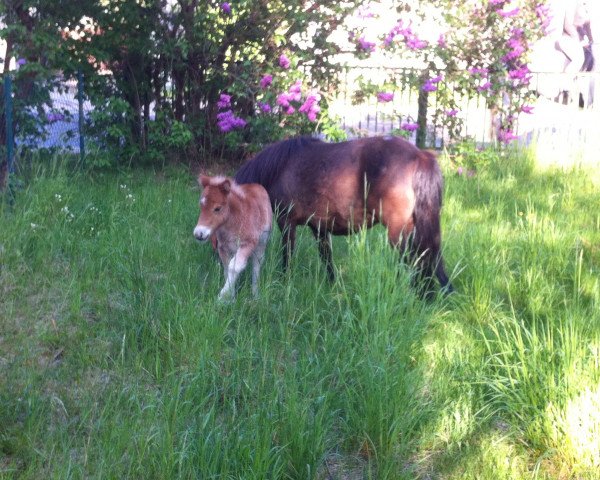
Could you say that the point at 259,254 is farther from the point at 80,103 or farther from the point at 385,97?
the point at 80,103

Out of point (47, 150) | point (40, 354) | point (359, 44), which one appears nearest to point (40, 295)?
point (40, 354)

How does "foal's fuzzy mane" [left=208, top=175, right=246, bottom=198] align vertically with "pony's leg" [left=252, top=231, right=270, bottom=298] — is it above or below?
above

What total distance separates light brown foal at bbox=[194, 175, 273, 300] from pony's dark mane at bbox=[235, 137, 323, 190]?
264 millimetres

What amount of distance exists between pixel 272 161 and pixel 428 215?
1.48 metres

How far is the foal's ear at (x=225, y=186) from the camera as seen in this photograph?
6.39 metres

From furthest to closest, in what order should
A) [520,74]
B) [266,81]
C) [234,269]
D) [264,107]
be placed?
[520,74]
[264,107]
[266,81]
[234,269]

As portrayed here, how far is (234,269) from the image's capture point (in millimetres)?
6305

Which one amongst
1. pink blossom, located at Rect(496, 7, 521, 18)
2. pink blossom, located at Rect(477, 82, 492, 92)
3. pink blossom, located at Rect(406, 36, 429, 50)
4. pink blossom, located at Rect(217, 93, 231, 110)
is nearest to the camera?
pink blossom, located at Rect(217, 93, 231, 110)

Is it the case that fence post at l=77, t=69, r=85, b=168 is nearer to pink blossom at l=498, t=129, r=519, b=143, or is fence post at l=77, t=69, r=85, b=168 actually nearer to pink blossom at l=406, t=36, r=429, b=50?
pink blossom at l=406, t=36, r=429, b=50

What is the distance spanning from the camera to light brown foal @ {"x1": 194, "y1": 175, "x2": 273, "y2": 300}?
6277 millimetres

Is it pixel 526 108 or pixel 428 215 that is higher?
pixel 526 108

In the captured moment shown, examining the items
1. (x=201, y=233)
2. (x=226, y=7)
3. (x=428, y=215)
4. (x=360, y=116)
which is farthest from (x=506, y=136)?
(x=201, y=233)

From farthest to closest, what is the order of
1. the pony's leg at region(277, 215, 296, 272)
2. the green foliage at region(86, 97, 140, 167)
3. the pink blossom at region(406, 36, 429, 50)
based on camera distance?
the pink blossom at region(406, 36, 429, 50)
the green foliage at region(86, 97, 140, 167)
the pony's leg at region(277, 215, 296, 272)

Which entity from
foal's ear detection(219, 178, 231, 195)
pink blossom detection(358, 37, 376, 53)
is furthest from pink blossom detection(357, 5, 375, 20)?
foal's ear detection(219, 178, 231, 195)
